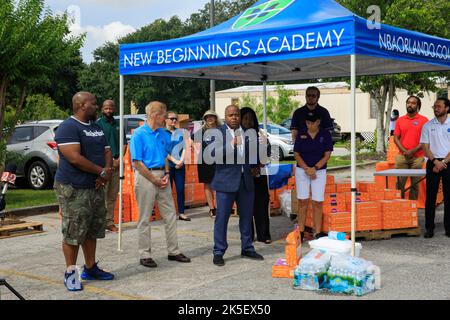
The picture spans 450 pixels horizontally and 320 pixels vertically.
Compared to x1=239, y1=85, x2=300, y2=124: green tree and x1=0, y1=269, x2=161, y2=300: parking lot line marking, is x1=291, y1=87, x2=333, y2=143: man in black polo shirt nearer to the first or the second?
x1=0, y1=269, x2=161, y2=300: parking lot line marking

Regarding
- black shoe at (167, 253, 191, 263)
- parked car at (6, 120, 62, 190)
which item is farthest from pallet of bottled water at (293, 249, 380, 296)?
parked car at (6, 120, 62, 190)

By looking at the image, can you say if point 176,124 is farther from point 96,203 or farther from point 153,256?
point 96,203

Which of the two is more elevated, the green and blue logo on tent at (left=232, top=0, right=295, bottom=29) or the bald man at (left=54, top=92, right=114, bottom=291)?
the green and blue logo on tent at (left=232, top=0, right=295, bottom=29)

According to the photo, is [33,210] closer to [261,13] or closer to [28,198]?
[28,198]

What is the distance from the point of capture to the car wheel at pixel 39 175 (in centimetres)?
1446

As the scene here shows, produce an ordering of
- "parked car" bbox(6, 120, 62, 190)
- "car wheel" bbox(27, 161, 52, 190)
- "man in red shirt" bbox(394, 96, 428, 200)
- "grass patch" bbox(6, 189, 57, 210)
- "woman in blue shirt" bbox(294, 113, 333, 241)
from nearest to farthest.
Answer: "woman in blue shirt" bbox(294, 113, 333, 241) < "man in red shirt" bbox(394, 96, 428, 200) < "grass patch" bbox(6, 189, 57, 210) < "parked car" bbox(6, 120, 62, 190) < "car wheel" bbox(27, 161, 52, 190)

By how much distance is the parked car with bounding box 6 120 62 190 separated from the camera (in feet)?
47.1

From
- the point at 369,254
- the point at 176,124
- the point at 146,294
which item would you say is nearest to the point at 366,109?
the point at 176,124

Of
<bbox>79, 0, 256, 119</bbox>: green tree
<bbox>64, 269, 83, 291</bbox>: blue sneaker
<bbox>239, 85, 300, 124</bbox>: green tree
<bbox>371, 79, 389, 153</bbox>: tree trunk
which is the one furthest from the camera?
<bbox>79, 0, 256, 119</bbox>: green tree

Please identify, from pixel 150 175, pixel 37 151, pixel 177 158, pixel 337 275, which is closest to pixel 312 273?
pixel 337 275

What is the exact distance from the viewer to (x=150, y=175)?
22.4 feet

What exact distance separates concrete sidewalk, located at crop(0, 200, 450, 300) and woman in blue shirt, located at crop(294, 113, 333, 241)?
0.53m

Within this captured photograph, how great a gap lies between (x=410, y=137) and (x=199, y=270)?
16.9 ft
